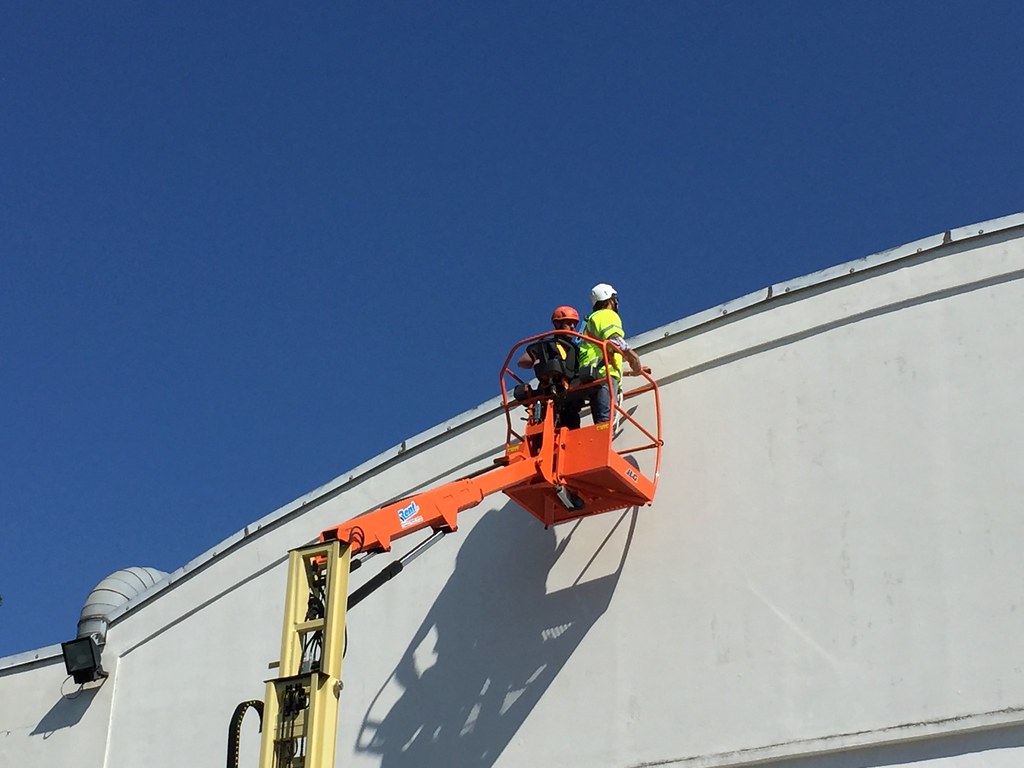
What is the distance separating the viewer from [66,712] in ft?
59.3

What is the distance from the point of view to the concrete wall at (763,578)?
13.2m

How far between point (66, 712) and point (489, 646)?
5458 mm

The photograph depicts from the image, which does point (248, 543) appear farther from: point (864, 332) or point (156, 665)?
point (864, 332)

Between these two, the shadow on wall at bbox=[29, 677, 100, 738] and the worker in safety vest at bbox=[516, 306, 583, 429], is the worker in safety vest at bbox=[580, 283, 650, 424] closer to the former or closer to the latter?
the worker in safety vest at bbox=[516, 306, 583, 429]

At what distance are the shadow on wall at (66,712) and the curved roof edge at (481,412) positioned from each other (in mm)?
575

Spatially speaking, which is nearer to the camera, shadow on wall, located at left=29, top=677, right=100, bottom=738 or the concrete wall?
the concrete wall

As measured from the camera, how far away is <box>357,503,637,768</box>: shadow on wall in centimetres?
1509

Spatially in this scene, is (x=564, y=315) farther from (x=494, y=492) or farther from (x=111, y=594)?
(x=111, y=594)

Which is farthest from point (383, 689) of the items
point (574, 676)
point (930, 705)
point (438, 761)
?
point (930, 705)

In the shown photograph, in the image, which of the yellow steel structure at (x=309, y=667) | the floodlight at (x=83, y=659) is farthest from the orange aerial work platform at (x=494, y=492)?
the floodlight at (x=83, y=659)

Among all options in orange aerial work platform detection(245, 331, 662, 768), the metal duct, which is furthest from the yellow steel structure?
the metal duct

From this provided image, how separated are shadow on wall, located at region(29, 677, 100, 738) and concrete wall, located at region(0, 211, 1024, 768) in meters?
1.38

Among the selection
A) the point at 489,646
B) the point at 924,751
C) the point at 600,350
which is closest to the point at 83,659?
the point at 489,646

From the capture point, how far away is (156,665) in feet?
58.0
